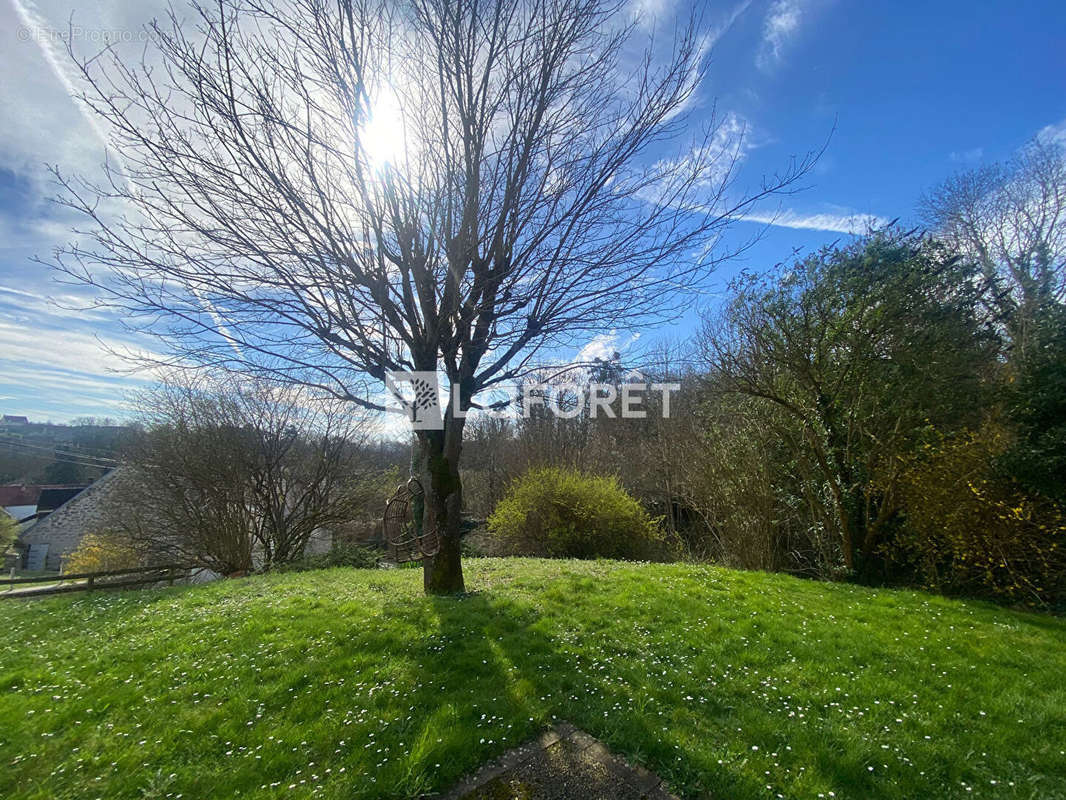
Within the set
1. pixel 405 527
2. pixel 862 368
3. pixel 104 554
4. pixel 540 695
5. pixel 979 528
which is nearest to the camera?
pixel 540 695

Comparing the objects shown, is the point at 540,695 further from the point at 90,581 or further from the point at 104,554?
the point at 104,554

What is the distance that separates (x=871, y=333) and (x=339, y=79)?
7.60 meters

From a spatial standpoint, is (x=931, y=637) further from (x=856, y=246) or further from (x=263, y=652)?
(x=856, y=246)

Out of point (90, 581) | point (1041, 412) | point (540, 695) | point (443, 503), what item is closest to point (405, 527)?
point (443, 503)

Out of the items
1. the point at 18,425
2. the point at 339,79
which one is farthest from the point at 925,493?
the point at 18,425

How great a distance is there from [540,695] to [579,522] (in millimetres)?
7702

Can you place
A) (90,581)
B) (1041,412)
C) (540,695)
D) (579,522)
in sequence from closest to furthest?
(540,695)
(1041,412)
(90,581)
(579,522)

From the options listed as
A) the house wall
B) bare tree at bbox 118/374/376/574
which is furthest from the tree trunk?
the house wall

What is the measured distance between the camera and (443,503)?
5.04 m

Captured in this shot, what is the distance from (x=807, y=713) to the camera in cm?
252

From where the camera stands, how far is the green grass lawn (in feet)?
6.76

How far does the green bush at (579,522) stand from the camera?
10133 mm

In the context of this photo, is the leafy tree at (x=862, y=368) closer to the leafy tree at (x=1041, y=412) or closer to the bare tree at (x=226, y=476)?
the leafy tree at (x=1041, y=412)

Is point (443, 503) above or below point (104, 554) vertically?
above
